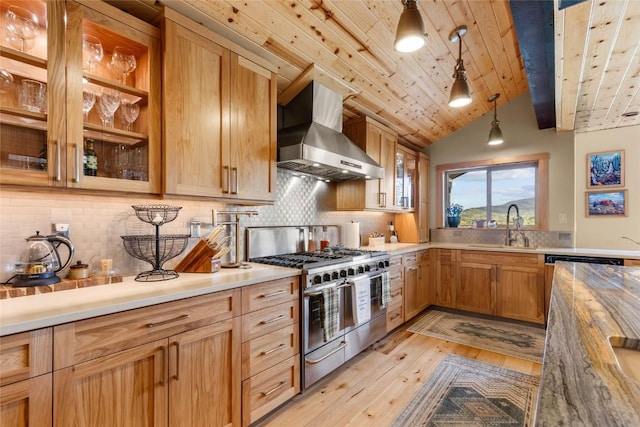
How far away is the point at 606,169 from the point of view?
3760 mm

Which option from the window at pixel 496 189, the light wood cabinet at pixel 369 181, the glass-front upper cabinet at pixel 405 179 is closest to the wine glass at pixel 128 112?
the light wood cabinet at pixel 369 181

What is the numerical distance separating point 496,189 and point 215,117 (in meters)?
4.08

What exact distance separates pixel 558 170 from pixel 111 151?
4.77m

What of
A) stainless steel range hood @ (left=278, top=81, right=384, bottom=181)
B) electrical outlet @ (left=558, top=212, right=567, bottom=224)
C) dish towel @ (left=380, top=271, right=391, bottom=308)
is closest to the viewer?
stainless steel range hood @ (left=278, top=81, right=384, bottom=181)

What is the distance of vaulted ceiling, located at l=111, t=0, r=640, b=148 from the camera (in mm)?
1936

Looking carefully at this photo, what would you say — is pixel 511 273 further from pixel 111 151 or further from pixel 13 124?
pixel 13 124

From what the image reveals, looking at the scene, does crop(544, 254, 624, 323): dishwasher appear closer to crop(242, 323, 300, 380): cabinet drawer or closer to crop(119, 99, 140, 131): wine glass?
crop(242, 323, 300, 380): cabinet drawer

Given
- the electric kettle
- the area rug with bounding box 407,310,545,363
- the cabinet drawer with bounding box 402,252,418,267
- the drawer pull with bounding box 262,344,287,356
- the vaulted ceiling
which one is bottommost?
the area rug with bounding box 407,310,545,363

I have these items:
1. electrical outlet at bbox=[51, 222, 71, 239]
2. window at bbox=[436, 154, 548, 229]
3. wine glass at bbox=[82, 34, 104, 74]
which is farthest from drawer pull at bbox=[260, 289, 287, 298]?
window at bbox=[436, 154, 548, 229]

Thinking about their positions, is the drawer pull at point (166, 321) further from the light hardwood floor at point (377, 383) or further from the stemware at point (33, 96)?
→ the stemware at point (33, 96)

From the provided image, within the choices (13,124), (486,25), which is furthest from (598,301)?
(13,124)

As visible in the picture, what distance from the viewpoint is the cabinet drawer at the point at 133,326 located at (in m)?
1.11

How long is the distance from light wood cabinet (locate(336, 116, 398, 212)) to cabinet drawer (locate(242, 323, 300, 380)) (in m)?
1.68

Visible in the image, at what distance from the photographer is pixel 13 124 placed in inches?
50.4
